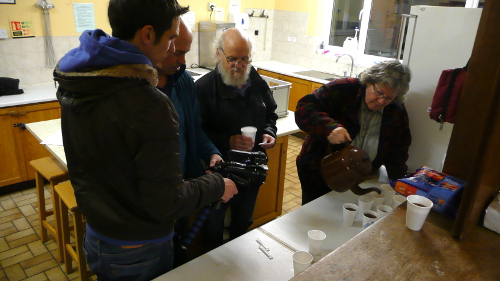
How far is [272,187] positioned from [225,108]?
3.49ft

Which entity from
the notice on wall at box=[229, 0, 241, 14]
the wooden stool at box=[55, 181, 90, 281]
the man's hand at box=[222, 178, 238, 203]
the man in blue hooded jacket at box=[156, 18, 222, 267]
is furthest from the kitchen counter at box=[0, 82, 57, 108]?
the man's hand at box=[222, 178, 238, 203]

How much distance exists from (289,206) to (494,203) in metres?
2.29

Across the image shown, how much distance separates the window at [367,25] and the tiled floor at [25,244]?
2584 millimetres

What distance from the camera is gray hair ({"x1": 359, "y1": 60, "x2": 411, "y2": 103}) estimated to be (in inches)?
72.3

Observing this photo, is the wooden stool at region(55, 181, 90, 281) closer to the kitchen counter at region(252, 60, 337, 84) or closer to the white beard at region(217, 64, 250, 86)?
the white beard at region(217, 64, 250, 86)

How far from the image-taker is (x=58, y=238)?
2516 mm

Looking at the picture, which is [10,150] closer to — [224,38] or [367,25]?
[224,38]

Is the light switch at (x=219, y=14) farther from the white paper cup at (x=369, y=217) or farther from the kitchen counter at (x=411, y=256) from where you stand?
the kitchen counter at (x=411, y=256)

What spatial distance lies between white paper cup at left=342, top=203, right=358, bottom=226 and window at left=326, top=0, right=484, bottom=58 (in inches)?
144

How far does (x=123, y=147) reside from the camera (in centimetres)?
104

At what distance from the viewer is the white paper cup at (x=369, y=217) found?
162 cm

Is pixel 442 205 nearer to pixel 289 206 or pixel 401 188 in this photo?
pixel 401 188

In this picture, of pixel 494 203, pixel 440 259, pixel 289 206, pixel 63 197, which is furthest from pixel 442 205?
pixel 289 206

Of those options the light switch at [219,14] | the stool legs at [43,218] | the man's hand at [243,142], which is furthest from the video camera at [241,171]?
the light switch at [219,14]
